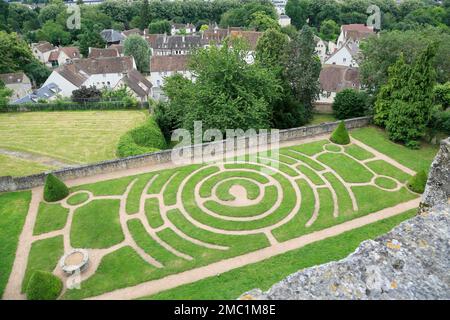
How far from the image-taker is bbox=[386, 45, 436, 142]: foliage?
123 feet

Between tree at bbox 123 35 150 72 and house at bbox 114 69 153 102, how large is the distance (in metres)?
21.2

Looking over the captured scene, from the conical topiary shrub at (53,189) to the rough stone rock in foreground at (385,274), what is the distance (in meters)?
24.5

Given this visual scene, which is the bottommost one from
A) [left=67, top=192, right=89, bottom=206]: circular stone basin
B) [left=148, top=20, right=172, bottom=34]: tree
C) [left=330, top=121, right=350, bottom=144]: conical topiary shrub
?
[left=67, top=192, right=89, bottom=206]: circular stone basin

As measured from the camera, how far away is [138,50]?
94.6 meters

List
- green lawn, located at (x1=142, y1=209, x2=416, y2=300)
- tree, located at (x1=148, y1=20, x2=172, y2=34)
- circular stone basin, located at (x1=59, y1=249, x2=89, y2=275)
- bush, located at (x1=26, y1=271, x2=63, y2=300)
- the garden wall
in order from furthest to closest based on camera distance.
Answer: tree, located at (x1=148, y1=20, x2=172, y2=34) → the garden wall → circular stone basin, located at (x1=59, y1=249, x2=89, y2=275) → green lawn, located at (x1=142, y1=209, x2=416, y2=300) → bush, located at (x1=26, y1=271, x2=63, y2=300)

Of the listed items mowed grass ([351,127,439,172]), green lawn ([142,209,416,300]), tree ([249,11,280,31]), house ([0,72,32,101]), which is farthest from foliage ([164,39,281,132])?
tree ([249,11,280,31])

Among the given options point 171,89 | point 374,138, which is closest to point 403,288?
point 374,138

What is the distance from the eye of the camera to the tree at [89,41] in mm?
107188

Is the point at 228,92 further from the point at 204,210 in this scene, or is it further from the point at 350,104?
the point at 350,104

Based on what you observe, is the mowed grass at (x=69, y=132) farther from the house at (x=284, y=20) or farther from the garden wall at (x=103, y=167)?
the house at (x=284, y=20)

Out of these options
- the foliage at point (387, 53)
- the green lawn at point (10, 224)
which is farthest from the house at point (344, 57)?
the green lawn at point (10, 224)

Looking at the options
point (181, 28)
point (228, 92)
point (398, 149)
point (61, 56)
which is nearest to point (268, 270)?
point (228, 92)

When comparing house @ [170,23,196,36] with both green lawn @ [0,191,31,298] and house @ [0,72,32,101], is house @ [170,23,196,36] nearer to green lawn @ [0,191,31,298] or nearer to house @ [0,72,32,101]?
house @ [0,72,32,101]

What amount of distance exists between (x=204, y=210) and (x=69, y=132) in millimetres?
28882
